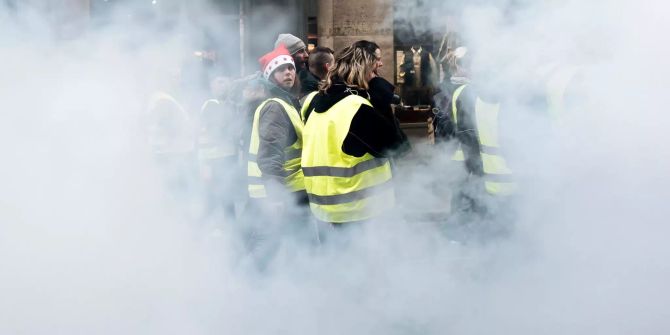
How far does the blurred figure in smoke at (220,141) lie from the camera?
5.64 meters

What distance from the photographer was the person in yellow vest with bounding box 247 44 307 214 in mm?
4496

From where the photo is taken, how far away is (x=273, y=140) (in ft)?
14.7

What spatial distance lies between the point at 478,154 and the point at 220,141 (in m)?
1.82

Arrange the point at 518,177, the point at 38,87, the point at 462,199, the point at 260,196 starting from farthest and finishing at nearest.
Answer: the point at 462,199
the point at 260,196
the point at 518,177
the point at 38,87

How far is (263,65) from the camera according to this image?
15.9 feet

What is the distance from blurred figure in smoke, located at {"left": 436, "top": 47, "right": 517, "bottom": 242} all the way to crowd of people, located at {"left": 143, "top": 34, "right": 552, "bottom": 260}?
0.01 meters

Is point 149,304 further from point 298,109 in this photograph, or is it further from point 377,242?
point 298,109

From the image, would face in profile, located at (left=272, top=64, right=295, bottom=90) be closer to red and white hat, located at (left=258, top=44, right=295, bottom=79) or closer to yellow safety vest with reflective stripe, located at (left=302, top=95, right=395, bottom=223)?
red and white hat, located at (left=258, top=44, right=295, bottom=79)

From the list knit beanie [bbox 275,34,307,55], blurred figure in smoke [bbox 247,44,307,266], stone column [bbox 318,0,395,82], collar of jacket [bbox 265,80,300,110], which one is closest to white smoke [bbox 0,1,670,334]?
blurred figure in smoke [bbox 247,44,307,266]

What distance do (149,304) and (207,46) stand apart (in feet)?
8.31

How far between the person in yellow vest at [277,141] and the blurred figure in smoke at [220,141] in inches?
32.7

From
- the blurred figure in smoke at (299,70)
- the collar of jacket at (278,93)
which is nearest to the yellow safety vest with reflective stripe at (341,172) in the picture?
the collar of jacket at (278,93)

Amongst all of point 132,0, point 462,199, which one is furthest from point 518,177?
point 132,0

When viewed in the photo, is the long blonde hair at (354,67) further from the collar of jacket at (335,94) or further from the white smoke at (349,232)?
the white smoke at (349,232)
